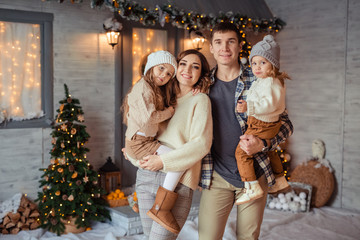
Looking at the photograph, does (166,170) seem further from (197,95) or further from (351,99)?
(351,99)

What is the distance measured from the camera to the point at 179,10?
525 centimetres

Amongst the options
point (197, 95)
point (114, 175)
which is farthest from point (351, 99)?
point (197, 95)

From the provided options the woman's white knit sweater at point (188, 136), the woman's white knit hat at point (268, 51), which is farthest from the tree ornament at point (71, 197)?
the woman's white knit hat at point (268, 51)

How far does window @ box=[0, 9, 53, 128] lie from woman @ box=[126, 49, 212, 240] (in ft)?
9.30

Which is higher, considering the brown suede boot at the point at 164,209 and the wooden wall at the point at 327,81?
the wooden wall at the point at 327,81

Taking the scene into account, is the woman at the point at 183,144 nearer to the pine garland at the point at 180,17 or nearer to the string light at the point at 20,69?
the pine garland at the point at 180,17

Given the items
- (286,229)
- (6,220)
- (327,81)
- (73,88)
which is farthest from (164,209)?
(327,81)

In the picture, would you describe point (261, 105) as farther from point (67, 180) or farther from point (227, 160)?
point (67, 180)

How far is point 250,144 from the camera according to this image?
7.80 ft

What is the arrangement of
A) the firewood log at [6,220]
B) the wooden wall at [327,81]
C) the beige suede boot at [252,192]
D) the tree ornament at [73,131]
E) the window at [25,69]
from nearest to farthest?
1. the beige suede boot at [252,192]
2. the firewood log at [6,220]
3. the tree ornament at [73,131]
4. the window at [25,69]
5. the wooden wall at [327,81]

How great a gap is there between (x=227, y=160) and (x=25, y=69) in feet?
10.6

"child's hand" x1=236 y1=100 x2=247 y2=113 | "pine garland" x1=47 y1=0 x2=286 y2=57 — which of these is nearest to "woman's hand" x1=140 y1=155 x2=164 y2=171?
"child's hand" x1=236 y1=100 x2=247 y2=113

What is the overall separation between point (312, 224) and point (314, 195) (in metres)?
0.74

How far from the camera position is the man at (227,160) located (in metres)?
2.53
